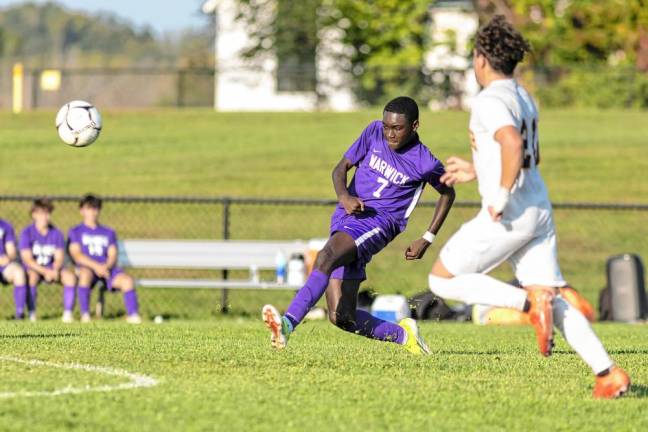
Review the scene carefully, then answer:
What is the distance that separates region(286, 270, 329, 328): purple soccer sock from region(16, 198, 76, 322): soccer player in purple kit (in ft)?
25.3

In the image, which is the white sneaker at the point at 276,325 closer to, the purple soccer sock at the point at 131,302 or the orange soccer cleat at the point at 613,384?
the orange soccer cleat at the point at 613,384

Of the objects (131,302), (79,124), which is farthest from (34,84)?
(79,124)

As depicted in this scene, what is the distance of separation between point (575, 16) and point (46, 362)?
110ft

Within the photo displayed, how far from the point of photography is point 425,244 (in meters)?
8.76

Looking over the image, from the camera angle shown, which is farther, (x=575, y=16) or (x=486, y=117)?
(x=575, y=16)

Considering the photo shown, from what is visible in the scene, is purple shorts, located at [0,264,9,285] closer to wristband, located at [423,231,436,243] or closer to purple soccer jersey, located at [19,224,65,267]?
purple soccer jersey, located at [19,224,65,267]

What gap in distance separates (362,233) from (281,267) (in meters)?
8.77

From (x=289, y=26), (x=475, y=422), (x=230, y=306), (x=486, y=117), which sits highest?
(x=289, y=26)

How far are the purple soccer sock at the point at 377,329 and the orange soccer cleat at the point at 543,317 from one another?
2.74 m

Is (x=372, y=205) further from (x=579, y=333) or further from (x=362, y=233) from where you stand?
(x=579, y=333)

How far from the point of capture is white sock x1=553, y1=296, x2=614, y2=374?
6723 mm

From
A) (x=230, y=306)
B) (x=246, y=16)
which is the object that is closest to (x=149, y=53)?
(x=246, y=16)

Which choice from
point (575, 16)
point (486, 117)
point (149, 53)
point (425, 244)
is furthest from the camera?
point (149, 53)

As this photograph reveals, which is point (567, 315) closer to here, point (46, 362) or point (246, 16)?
point (46, 362)
